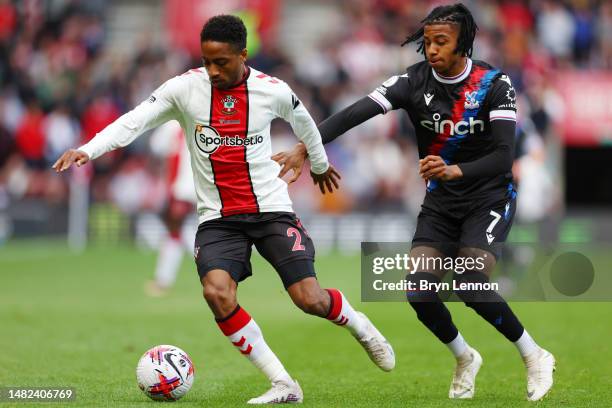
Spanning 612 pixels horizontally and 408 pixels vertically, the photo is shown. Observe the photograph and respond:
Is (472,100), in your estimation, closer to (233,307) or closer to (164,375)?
(233,307)

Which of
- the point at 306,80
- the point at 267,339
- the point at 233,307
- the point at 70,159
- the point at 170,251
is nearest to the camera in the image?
the point at 70,159

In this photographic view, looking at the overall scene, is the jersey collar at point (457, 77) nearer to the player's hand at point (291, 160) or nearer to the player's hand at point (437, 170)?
the player's hand at point (437, 170)

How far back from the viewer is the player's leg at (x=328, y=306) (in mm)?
7609

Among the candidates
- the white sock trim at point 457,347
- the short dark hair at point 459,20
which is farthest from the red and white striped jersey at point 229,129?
the white sock trim at point 457,347

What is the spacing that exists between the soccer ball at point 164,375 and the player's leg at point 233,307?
1.29 ft

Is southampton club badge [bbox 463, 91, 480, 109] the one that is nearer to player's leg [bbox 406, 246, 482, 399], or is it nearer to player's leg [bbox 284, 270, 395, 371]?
player's leg [bbox 406, 246, 482, 399]

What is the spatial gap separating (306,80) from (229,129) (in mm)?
16285

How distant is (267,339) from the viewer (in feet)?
36.9

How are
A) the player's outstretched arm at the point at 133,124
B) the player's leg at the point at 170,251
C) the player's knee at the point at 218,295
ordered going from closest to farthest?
the player's outstretched arm at the point at 133,124 → the player's knee at the point at 218,295 → the player's leg at the point at 170,251

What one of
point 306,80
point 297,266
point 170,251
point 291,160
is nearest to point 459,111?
point 291,160

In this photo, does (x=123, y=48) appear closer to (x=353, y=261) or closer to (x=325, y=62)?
(x=325, y=62)

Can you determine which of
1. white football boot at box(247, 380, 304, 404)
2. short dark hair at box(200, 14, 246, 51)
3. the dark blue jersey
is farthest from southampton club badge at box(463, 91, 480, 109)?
white football boot at box(247, 380, 304, 404)

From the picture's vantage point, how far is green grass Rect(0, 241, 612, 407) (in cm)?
801

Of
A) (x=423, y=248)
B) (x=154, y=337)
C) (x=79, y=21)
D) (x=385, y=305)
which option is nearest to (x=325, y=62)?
(x=79, y=21)
